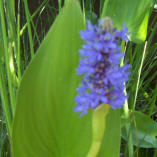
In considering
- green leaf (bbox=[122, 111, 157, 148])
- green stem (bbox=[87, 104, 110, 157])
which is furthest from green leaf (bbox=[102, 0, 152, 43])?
green stem (bbox=[87, 104, 110, 157])

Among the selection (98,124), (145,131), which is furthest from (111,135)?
(145,131)

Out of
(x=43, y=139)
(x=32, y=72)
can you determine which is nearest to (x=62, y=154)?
(x=43, y=139)

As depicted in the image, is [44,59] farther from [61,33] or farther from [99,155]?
[99,155]

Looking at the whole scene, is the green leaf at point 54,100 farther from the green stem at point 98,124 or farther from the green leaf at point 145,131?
the green leaf at point 145,131

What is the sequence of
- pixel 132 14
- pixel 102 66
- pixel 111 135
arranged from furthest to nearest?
1. pixel 132 14
2. pixel 111 135
3. pixel 102 66

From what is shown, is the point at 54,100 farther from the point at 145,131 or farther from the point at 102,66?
the point at 145,131

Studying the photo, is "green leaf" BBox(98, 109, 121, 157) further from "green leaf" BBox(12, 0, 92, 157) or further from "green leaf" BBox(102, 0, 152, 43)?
"green leaf" BBox(102, 0, 152, 43)
